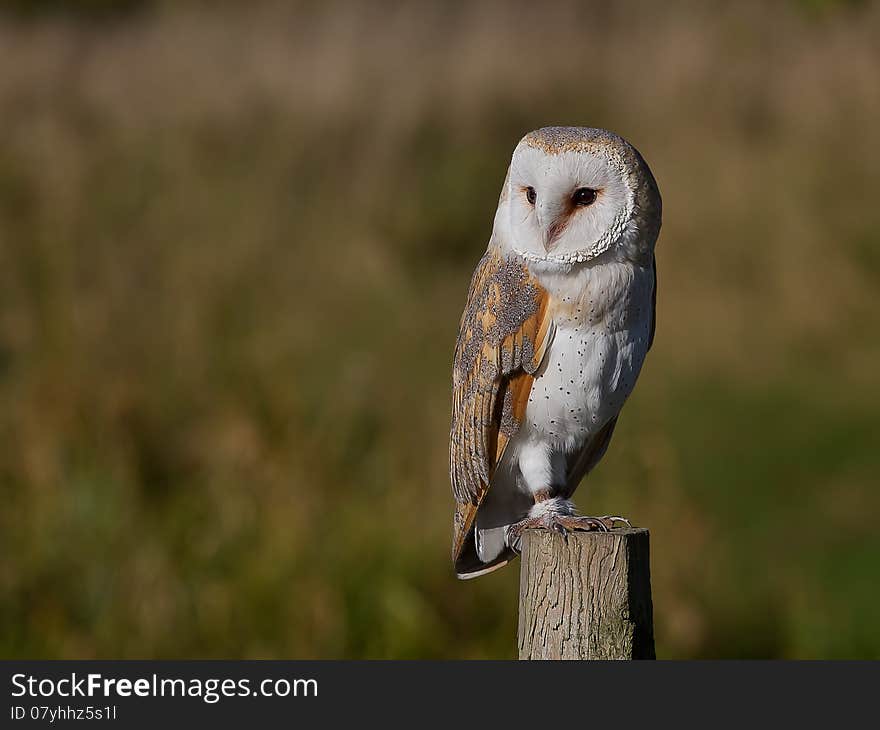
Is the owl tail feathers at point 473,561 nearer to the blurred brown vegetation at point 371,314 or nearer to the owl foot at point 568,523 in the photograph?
the owl foot at point 568,523

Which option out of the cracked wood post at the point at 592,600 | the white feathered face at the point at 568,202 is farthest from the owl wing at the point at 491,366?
the cracked wood post at the point at 592,600

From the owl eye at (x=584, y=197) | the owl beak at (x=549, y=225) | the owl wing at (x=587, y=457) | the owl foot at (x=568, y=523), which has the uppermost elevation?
the owl eye at (x=584, y=197)

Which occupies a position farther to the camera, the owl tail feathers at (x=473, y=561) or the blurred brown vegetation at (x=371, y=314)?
the blurred brown vegetation at (x=371, y=314)

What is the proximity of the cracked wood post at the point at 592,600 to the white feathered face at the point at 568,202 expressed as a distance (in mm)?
485

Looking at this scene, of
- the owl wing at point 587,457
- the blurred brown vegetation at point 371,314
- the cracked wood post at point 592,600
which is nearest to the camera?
the cracked wood post at point 592,600

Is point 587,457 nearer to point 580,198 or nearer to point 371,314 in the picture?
point 580,198

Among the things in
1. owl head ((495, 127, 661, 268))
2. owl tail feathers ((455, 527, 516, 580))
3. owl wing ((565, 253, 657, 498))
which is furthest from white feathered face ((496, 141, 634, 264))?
owl tail feathers ((455, 527, 516, 580))

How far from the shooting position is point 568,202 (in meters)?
2.06

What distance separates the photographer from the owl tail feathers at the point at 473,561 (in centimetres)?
247

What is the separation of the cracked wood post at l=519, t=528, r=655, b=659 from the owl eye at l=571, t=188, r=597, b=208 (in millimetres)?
553

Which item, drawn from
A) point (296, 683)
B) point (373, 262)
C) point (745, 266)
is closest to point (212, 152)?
point (373, 262)

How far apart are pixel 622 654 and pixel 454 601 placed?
245 centimetres

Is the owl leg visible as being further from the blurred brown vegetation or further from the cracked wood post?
the blurred brown vegetation

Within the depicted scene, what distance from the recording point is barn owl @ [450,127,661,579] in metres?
2.06
